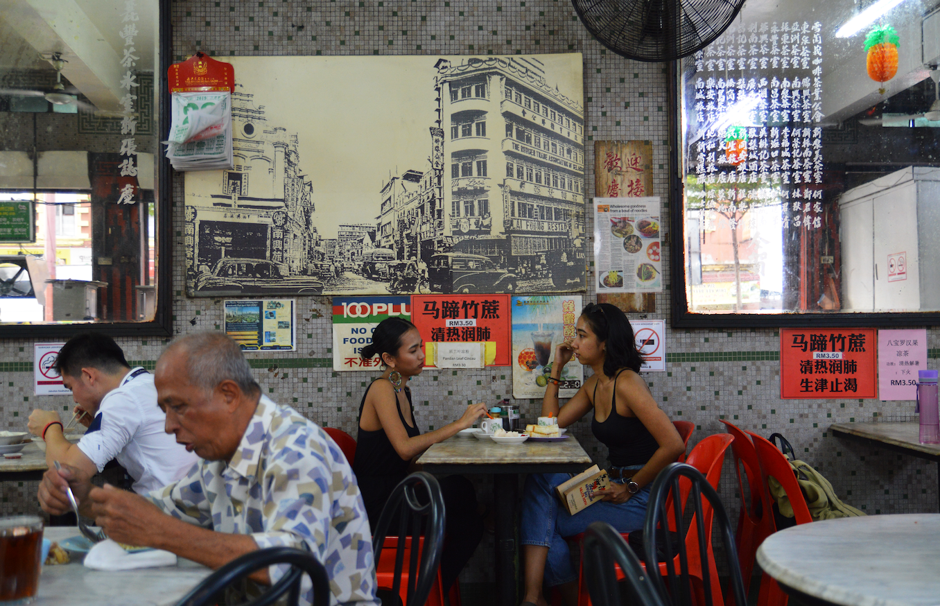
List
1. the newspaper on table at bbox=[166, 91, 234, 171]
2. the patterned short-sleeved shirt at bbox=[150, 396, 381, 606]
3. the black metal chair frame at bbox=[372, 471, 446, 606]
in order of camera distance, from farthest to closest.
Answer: the newspaper on table at bbox=[166, 91, 234, 171] < the black metal chair frame at bbox=[372, 471, 446, 606] < the patterned short-sleeved shirt at bbox=[150, 396, 381, 606]

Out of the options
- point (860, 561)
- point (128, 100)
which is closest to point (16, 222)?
point (128, 100)

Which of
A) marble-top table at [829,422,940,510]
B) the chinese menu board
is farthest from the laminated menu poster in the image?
the chinese menu board

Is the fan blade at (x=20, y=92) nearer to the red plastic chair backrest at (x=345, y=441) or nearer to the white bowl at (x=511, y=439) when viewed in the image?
the red plastic chair backrest at (x=345, y=441)

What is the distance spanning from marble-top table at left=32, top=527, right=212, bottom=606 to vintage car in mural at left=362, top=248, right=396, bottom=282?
2.32 meters

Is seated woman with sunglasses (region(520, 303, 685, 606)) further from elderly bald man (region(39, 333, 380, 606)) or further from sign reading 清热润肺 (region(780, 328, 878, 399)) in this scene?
elderly bald man (region(39, 333, 380, 606))

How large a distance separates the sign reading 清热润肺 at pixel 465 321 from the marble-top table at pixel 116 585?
7.45 feet

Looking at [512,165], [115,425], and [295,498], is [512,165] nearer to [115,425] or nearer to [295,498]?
[115,425]

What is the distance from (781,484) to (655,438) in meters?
0.53

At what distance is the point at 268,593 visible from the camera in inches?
36.1

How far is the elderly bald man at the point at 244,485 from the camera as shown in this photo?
1.20 m

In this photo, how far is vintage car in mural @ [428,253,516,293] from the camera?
3.56 meters

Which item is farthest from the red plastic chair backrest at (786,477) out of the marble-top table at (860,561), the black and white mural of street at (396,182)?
the black and white mural of street at (396,182)

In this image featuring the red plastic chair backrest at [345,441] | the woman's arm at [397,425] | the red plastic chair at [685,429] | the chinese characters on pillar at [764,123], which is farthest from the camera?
the chinese characters on pillar at [764,123]

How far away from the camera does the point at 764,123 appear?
3580 mm
